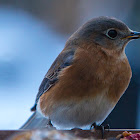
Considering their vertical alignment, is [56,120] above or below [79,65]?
below

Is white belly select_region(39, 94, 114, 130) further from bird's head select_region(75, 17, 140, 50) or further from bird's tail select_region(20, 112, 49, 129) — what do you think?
bird's head select_region(75, 17, 140, 50)

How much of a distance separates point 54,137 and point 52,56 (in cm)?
446

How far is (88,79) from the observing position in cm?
256

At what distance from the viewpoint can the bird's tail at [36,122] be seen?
2993mm

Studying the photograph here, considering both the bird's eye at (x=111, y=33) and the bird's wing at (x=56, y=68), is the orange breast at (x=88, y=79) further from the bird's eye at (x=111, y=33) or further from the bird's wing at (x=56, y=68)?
the bird's eye at (x=111, y=33)

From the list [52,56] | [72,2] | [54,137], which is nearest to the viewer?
[54,137]

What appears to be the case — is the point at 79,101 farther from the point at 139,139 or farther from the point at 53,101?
the point at 139,139

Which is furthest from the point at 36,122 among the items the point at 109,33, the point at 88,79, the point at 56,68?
the point at 109,33

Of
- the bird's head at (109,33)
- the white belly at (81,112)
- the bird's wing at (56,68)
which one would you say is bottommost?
the white belly at (81,112)

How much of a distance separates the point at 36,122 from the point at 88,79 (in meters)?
0.78

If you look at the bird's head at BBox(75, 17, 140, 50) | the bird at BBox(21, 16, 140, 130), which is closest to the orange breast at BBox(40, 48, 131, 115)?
the bird at BBox(21, 16, 140, 130)

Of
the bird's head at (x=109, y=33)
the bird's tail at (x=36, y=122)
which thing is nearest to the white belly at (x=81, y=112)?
the bird's tail at (x=36, y=122)

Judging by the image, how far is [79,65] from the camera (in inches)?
104

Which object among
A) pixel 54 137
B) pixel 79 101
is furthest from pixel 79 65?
pixel 54 137
